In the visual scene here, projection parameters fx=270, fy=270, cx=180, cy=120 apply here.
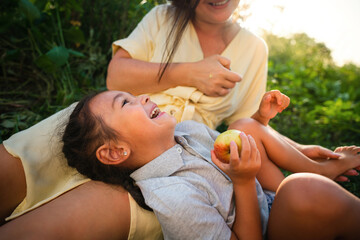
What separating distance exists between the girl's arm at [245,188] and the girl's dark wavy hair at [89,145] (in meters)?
0.48

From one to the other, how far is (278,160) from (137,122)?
852mm

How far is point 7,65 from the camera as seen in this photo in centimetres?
257

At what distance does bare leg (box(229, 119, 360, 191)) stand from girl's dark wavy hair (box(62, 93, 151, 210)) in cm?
72

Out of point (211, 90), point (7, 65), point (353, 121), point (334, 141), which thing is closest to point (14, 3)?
point (7, 65)

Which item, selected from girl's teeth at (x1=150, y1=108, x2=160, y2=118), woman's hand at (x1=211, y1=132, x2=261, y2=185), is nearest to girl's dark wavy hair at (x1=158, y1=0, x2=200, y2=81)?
girl's teeth at (x1=150, y1=108, x2=160, y2=118)

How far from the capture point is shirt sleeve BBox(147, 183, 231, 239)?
111 cm

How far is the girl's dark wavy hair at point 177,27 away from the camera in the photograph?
1.73m

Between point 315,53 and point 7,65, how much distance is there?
15.3 feet

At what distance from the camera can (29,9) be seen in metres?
2.22

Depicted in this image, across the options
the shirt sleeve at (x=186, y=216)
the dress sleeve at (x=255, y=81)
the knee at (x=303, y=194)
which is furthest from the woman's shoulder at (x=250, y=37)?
the shirt sleeve at (x=186, y=216)

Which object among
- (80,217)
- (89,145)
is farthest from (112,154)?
(80,217)

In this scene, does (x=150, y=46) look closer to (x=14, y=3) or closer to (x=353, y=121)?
(x=14, y=3)

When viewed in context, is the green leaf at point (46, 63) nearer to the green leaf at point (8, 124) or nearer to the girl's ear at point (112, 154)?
the green leaf at point (8, 124)

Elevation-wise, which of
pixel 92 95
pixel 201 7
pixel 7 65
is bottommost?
pixel 7 65
